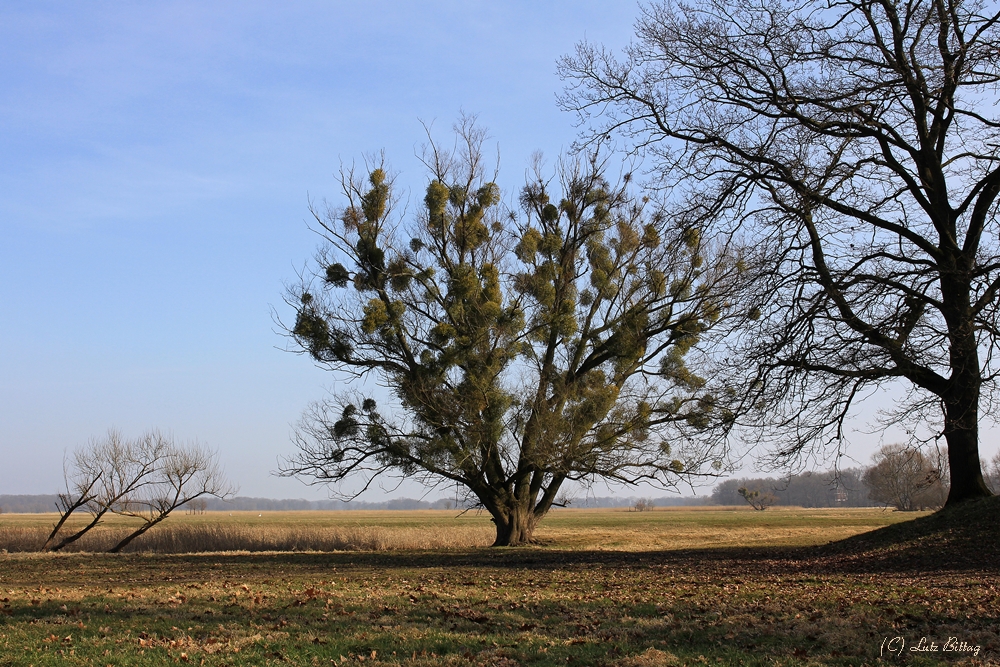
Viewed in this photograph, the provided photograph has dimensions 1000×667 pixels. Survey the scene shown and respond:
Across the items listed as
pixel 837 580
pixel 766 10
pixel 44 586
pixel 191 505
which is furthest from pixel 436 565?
pixel 191 505

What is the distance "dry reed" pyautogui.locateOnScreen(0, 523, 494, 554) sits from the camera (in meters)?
24.8

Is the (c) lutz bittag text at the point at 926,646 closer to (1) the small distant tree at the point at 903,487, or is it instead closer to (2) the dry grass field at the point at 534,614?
(2) the dry grass field at the point at 534,614

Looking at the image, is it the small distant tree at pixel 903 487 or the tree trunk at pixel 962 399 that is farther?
the small distant tree at pixel 903 487

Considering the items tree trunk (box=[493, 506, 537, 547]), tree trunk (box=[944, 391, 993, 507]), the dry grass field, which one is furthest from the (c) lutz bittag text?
tree trunk (box=[493, 506, 537, 547])

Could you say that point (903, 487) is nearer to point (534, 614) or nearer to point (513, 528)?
point (513, 528)

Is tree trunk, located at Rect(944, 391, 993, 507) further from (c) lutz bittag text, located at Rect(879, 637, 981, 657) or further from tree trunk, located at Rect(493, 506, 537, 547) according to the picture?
tree trunk, located at Rect(493, 506, 537, 547)

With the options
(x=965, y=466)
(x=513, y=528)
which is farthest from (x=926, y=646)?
(x=513, y=528)

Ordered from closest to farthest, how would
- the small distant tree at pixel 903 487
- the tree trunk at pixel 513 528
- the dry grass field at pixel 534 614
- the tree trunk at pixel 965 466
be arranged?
the dry grass field at pixel 534 614, the tree trunk at pixel 965 466, the tree trunk at pixel 513 528, the small distant tree at pixel 903 487

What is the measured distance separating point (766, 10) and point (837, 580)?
886 centimetres

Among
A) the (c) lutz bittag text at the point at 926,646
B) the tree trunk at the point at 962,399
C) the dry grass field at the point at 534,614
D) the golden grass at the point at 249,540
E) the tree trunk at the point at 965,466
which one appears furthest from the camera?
the golden grass at the point at 249,540

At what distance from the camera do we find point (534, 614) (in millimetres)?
7820

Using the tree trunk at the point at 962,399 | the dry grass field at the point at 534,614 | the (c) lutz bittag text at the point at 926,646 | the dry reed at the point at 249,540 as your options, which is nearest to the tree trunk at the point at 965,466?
the tree trunk at the point at 962,399

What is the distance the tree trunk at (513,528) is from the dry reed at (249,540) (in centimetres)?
422

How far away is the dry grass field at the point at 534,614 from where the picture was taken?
5965 millimetres
